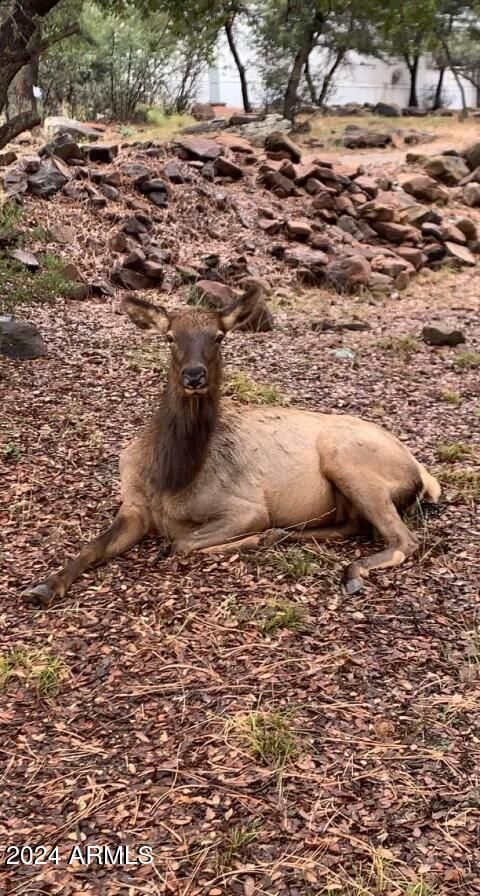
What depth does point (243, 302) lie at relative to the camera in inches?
195

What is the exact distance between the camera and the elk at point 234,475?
15.8ft

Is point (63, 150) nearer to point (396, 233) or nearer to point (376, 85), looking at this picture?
Answer: point (396, 233)

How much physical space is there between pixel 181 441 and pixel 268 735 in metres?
2.03

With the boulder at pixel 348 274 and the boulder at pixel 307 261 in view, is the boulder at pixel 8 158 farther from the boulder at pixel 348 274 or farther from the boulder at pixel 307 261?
the boulder at pixel 348 274

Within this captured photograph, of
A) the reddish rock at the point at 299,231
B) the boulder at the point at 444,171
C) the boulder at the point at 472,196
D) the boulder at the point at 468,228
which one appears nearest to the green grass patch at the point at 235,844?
the reddish rock at the point at 299,231

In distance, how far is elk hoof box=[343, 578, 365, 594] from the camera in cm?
445

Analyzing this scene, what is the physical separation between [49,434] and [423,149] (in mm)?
16869

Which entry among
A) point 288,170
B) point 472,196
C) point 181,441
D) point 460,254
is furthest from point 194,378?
point 472,196

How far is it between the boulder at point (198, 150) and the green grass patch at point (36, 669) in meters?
11.4

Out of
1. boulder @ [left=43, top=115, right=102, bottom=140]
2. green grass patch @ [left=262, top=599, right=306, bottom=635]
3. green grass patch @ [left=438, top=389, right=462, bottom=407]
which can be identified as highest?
boulder @ [left=43, top=115, right=102, bottom=140]

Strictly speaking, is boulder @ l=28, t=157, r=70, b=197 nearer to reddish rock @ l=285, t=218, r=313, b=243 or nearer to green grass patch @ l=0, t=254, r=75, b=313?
green grass patch @ l=0, t=254, r=75, b=313

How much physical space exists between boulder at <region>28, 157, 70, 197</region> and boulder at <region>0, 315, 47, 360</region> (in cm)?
438

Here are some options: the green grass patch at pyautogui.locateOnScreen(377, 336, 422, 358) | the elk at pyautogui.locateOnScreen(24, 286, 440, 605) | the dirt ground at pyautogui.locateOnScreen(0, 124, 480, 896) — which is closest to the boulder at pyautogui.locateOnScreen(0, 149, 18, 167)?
the green grass patch at pyautogui.locateOnScreen(377, 336, 422, 358)

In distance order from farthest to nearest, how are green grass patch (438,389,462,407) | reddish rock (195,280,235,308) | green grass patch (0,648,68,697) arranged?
reddish rock (195,280,235,308) → green grass patch (438,389,462,407) → green grass patch (0,648,68,697)
